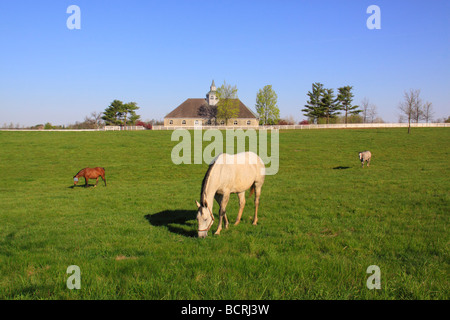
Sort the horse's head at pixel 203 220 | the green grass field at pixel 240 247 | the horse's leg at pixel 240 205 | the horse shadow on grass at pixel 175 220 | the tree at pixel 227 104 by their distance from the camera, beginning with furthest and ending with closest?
the tree at pixel 227 104 → the horse's leg at pixel 240 205 → the horse shadow on grass at pixel 175 220 → the horse's head at pixel 203 220 → the green grass field at pixel 240 247

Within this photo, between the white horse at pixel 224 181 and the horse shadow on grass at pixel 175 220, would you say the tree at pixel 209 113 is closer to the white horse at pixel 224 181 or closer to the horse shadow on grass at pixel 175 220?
the horse shadow on grass at pixel 175 220

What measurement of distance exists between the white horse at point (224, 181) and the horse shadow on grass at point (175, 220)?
78 cm

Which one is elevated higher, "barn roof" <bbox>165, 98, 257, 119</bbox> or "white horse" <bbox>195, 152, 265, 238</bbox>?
"barn roof" <bbox>165, 98, 257, 119</bbox>

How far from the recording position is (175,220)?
8.75m

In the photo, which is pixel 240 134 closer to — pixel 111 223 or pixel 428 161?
pixel 428 161

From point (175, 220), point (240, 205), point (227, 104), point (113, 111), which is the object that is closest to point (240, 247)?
point (240, 205)

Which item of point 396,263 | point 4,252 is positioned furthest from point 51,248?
point 396,263

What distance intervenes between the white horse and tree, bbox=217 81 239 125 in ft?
251

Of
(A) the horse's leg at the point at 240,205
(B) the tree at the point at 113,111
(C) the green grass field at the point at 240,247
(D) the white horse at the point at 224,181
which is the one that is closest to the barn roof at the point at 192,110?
(B) the tree at the point at 113,111

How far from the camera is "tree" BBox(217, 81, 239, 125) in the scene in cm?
8400

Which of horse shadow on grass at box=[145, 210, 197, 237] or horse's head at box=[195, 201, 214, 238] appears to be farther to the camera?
horse shadow on grass at box=[145, 210, 197, 237]

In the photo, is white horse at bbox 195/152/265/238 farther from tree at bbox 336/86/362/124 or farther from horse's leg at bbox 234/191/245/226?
tree at bbox 336/86/362/124

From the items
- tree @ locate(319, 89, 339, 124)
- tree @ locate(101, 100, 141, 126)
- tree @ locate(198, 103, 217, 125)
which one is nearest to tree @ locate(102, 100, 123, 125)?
tree @ locate(101, 100, 141, 126)

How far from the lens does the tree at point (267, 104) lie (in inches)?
3393
